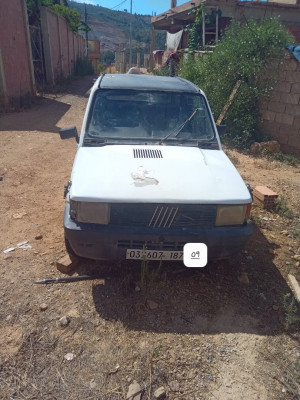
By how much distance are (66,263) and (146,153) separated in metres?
1.38

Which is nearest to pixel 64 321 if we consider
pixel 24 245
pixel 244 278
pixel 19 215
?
pixel 24 245

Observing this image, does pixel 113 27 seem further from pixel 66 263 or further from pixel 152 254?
pixel 152 254

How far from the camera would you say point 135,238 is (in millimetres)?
2629

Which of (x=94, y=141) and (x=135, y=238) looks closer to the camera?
(x=135, y=238)

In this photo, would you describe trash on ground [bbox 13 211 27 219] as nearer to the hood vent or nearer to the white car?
the white car

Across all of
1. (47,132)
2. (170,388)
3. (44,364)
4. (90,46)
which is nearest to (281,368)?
(170,388)

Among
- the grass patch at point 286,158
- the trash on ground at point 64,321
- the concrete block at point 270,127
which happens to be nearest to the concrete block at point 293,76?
the concrete block at point 270,127

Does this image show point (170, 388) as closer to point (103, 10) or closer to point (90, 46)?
point (90, 46)

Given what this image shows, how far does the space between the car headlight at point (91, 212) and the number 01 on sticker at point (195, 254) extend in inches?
29.1

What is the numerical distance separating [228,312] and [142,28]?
3420 inches

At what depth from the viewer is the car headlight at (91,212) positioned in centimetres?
258

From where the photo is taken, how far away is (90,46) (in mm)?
40906

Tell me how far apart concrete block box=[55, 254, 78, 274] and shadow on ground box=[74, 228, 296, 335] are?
11 centimetres

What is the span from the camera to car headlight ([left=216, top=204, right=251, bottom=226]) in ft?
8.83
